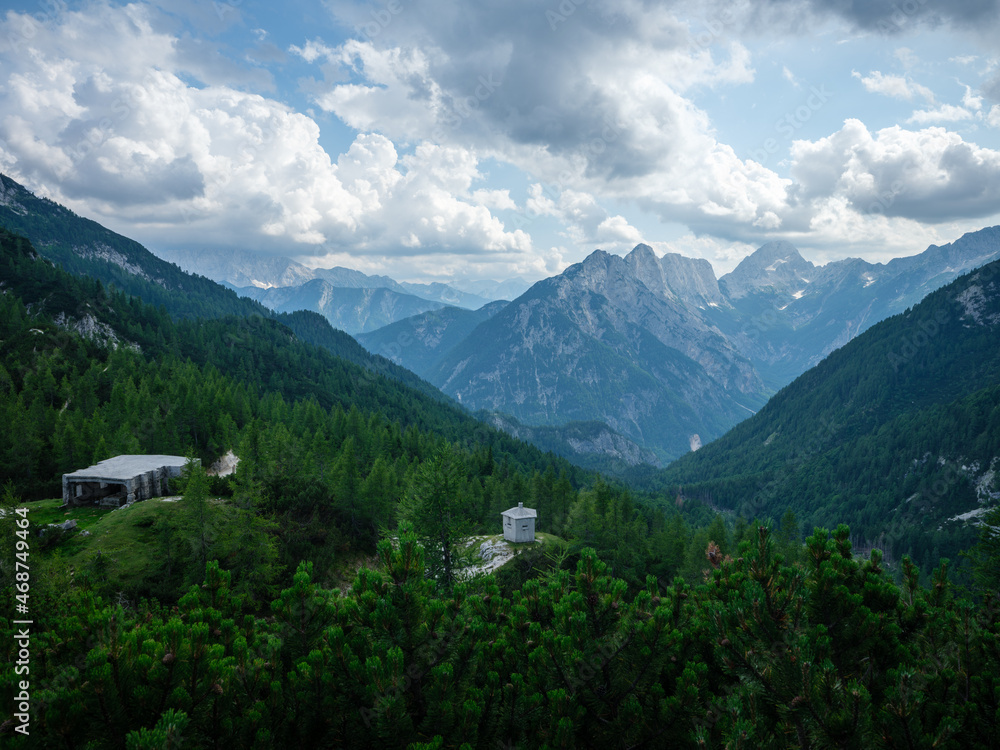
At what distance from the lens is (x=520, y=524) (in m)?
61.0

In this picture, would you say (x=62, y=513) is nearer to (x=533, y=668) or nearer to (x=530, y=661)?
(x=530, y=661)

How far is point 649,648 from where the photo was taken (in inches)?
397

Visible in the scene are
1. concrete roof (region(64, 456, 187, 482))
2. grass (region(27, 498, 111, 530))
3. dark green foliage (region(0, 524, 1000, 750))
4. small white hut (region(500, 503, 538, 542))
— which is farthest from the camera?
small white hut (region(500, 503, 538, 542))

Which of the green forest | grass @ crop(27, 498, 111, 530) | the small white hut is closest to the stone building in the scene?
grass @ crop(27, 498, 111, 530)

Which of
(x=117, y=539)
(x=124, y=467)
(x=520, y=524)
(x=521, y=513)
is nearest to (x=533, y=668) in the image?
(x=117, y=539)

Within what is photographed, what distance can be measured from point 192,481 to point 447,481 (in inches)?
736

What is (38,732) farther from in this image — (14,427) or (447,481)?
(14,427)

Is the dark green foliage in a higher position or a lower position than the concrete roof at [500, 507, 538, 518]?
higher

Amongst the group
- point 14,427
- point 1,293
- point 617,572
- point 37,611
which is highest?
point 1,293

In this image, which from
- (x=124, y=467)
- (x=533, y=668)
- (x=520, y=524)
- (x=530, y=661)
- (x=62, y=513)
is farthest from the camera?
(x=520, y=524)

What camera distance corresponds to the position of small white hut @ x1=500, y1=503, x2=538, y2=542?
60719 millimetres

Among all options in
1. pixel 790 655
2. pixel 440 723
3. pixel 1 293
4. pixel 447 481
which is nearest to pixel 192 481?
pixel 447 481

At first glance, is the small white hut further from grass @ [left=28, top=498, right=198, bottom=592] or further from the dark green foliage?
the dark green foliage

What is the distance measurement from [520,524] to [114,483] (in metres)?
42.6
